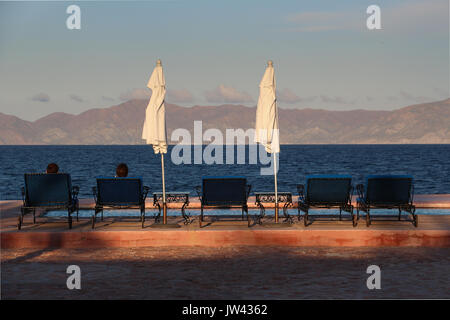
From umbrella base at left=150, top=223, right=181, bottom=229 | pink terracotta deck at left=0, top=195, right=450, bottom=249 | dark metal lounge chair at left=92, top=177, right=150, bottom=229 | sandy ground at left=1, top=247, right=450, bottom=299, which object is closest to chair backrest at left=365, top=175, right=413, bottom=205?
pink terracotta deck at left=0, top=195, right=450, bottom=249

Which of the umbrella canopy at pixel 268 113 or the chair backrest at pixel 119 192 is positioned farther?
the chair backrest at pixel 119 192

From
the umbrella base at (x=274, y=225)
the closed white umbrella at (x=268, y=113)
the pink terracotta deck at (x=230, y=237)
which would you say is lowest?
the pink terracotta deck at (x=230, y=237)

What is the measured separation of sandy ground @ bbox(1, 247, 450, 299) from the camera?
22.3 ft

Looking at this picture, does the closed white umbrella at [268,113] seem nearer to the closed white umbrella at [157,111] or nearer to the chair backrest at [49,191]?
the closed white umbrella at [157,111]

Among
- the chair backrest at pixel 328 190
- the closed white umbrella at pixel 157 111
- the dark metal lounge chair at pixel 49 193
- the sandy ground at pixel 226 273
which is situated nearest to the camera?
the sandy ground at pixel 226 273

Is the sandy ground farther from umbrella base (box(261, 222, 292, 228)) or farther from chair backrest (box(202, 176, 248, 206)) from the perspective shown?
chair backrest (box(202, 176, 248, 206))

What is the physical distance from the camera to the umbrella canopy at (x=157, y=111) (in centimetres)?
1003

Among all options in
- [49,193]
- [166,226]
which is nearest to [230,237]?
[166,226]

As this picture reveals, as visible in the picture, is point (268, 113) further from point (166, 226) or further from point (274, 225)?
point (166, 226)

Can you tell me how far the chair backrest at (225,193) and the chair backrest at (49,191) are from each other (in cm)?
246

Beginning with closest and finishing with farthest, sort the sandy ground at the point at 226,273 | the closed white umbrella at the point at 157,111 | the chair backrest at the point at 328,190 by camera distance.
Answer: the sandy ground at the point at 226,273
the closed white umbrella at the point at 157,111
the chair backrest at the point at 328,190

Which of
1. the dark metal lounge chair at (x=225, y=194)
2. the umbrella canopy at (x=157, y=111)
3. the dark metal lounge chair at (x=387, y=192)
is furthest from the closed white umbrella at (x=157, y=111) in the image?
the dark metal lounge chair at (x=387, y=192)
